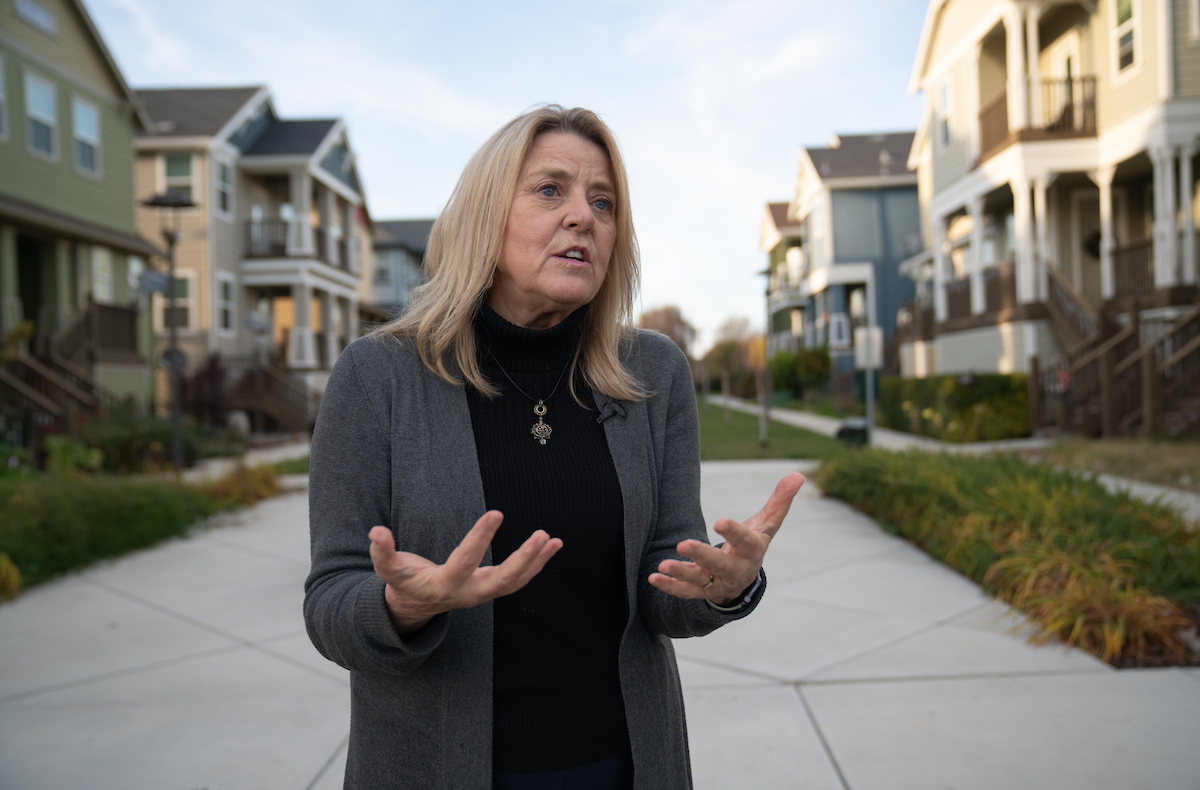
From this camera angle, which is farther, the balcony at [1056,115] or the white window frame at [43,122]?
the balcony at [1056,115]

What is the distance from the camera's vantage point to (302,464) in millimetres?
13664

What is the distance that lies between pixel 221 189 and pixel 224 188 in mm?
185

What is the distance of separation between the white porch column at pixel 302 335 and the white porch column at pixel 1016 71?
17.6 m

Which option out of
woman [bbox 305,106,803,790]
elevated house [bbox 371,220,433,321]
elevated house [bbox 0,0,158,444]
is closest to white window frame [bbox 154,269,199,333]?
elevated house [bbox 0,0,158,444]

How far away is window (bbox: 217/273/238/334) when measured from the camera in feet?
70.8

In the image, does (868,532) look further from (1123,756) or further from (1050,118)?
(1050,118)

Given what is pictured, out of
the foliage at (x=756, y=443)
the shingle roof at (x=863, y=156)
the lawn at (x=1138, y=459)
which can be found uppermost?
the shingle roof at (x=863, y=156)

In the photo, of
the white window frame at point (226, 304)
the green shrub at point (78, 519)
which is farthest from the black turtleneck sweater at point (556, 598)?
the white window frame at point (226, 304)

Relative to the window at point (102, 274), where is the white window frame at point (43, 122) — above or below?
above

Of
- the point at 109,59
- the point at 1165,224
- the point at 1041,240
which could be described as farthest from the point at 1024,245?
the point at 109,59

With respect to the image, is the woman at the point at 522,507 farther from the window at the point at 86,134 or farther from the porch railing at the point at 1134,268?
the window at the point at 86,134

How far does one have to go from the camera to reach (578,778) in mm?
1688

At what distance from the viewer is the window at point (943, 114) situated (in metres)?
18.8

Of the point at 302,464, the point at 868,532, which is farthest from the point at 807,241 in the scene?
the point at 868,532
